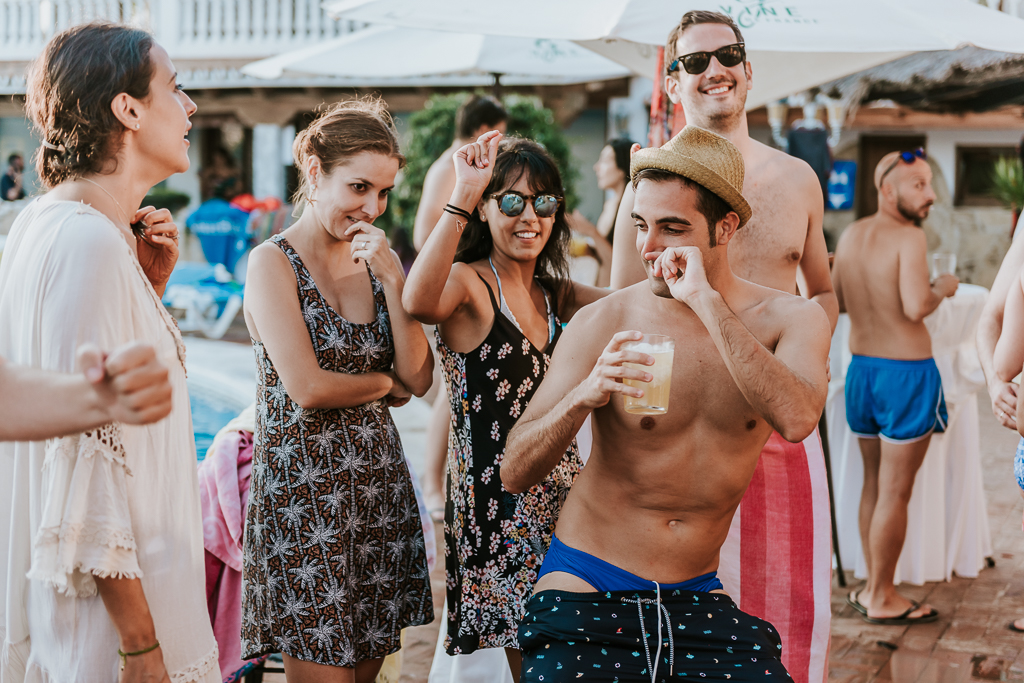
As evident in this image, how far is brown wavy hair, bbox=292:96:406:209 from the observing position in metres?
2.63

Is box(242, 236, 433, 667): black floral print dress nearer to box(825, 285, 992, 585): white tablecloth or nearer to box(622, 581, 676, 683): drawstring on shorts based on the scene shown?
box(622, 581, 676, 683): drawstring on shorts

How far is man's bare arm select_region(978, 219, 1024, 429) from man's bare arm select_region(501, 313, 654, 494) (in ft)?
4.48

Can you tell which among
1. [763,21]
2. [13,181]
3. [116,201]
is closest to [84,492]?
[116,201]

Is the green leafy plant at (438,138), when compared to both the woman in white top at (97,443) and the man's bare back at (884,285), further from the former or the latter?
the woman in white top at (97,443)

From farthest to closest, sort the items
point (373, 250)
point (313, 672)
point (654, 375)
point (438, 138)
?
point (438, 138) → point (373, 250) → point (313, 672) → point (654, 375)

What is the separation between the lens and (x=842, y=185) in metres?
15.2

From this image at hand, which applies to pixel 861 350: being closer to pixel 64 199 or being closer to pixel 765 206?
pixel 765 206

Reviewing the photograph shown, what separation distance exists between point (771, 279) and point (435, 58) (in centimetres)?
490

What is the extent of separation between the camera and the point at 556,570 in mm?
2240

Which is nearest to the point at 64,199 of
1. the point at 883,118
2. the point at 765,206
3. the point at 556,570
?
the point at 556,570

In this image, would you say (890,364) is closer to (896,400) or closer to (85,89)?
(896,400)

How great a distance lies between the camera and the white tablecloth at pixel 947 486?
16.2 feet

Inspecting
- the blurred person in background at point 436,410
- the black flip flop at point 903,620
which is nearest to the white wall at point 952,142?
the blurred person in background at point 436,410

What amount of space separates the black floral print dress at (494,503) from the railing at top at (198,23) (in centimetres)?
1382
